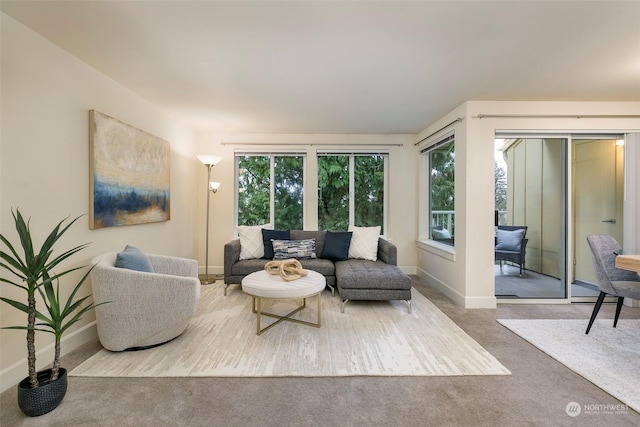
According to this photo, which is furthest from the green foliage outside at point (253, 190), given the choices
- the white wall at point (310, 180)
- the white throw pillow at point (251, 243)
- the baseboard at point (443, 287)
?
the baseboard at point (443, 287)

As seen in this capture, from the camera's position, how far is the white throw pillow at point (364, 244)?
3910mm

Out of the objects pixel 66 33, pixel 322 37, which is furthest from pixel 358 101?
pixel 66 33

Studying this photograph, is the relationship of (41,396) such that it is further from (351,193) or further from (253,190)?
(351,193)

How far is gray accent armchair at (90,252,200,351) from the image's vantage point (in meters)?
2.10

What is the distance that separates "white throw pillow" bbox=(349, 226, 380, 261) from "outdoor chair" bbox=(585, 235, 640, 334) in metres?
2.25

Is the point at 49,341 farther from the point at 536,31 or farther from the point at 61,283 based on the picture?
the point at 536,31

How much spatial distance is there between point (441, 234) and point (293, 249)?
2.38 meters

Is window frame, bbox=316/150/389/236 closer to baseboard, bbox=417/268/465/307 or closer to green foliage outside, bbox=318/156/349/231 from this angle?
green foliage outside, bbox=318/156/349/231

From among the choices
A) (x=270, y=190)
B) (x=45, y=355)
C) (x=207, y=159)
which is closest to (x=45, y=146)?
(x=45, y=355)

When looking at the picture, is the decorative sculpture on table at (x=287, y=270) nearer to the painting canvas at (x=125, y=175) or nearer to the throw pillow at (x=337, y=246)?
the throw pillow at (x=337, y=246)

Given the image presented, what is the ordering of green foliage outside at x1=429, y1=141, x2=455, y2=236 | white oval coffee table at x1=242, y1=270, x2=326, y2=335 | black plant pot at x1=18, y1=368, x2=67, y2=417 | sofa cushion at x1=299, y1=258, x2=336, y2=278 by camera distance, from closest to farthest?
black plant pot at x1=18, y1=368, x2=67, y2=417 → white oval coffee table at x1=242, y1=270, x2=326, y2=335 → sofa cushion at x1=299, y1=258, x2=336, y2=278 → green foliage outside at x1=429, y1=141, x2=455, y2=236

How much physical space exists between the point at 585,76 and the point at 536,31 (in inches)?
48.3

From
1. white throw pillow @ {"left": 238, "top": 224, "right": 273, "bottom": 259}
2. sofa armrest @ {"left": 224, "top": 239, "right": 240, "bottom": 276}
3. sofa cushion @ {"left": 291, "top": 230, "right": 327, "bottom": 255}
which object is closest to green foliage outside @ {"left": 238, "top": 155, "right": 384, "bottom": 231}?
sofa cushion @ {"left": 291, "top": 230, "right": 327, "bottom": 255}

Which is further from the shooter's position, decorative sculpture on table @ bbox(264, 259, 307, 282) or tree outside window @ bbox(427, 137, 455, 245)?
tree outside window @ bbox(427, 137, 455, 245)
